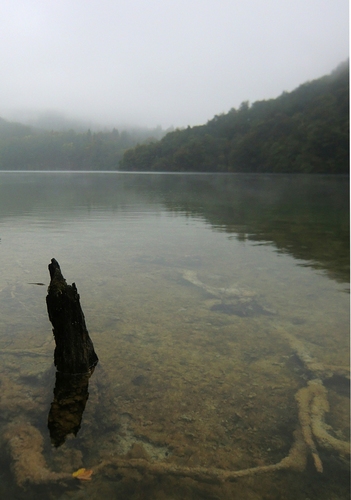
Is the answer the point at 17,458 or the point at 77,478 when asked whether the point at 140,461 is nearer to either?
the point at 77,478

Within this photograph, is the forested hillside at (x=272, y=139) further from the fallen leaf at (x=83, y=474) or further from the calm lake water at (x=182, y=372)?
the fallen leaf at (x=83, y=474)

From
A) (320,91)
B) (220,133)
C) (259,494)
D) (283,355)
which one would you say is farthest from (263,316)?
(220,133)

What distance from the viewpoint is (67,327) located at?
14.1ft

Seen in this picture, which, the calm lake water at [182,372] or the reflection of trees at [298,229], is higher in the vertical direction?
the reflection of trees at [298,229]

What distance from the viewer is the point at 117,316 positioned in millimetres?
6328

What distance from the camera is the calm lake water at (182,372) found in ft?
10.2

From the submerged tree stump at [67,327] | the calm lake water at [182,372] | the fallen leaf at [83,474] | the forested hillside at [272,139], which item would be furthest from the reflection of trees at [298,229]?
the forested hillside at [272,139]

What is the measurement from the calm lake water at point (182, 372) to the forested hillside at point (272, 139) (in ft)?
283

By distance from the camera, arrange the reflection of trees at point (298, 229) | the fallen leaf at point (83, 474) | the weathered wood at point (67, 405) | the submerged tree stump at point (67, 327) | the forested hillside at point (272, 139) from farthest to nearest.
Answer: the forested hillside at point (272, 139), the reflection of trees at point (298, 229), the submerged tree stump at point (67, 327), the weathered wood at point (67, 405), the fallen leaf at point (83, 474)

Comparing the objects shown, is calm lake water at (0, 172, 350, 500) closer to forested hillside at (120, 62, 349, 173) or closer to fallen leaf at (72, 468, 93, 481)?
fallen leaf at (72, 468, 93, 481)

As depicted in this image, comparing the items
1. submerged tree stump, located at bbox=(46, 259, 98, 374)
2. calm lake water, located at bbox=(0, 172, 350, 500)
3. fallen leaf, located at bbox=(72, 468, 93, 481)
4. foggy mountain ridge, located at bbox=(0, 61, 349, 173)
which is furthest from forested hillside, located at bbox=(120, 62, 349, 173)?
fallen leaf, located at bbox=(72, 468, 93, 481)

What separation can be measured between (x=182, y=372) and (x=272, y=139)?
387ft

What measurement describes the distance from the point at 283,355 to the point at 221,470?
231 centimetres

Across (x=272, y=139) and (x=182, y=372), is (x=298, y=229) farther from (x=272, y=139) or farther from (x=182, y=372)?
(x=272, y=139)
